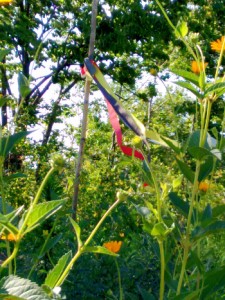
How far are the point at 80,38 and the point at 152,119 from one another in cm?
183

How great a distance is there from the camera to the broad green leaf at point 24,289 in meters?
0.70

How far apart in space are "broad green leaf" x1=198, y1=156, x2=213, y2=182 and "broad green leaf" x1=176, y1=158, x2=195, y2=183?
0.11ft

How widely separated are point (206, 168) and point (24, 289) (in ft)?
1.72

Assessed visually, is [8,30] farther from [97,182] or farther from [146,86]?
[97,182]

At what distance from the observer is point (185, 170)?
1091 millimetres

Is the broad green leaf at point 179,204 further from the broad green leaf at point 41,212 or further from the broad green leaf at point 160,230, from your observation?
the broad green leaf at point 41,212

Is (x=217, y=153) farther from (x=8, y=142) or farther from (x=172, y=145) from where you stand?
(x=8, y=142)

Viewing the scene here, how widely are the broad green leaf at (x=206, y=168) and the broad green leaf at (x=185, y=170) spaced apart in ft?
0.11

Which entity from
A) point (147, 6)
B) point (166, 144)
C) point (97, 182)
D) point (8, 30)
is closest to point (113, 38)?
point (147, 6)

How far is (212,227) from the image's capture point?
1.09m

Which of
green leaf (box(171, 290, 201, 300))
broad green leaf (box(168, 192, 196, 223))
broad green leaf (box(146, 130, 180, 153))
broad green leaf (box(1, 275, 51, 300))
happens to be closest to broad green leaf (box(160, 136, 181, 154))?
broad green leaf (box(146, 130, 180, 153))

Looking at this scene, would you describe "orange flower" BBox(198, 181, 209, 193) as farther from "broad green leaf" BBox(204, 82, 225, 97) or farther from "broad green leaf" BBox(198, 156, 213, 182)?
"broad green leaf" BBox(204, 82, 225, 97)

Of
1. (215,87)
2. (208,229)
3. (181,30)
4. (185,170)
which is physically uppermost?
(181,30)

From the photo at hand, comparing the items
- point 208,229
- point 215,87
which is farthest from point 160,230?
point 215,87
